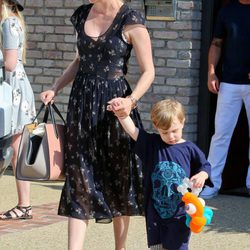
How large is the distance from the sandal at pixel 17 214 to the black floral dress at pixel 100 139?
64.8 inches

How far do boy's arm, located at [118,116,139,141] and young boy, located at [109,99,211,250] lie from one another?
26 millimetres

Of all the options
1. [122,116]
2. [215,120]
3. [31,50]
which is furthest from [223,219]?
[31,50]

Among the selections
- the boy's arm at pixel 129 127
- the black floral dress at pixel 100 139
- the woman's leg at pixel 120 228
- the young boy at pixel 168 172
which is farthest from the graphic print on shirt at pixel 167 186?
the woman's leg at pixel 120 228

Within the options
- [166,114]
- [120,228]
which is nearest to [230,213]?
[120,228]

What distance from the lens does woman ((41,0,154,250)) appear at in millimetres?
5168

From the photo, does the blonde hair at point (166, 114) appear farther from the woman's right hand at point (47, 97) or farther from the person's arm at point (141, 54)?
the woman's right hand at point (47, 97)

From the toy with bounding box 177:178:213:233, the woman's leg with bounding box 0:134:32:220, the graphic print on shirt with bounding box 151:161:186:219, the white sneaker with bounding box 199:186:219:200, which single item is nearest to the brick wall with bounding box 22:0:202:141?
the white sneaker with bounding box 199:186:219:200

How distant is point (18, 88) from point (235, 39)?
185cm

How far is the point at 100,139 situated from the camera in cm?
523

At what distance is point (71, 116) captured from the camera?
5.29 meters

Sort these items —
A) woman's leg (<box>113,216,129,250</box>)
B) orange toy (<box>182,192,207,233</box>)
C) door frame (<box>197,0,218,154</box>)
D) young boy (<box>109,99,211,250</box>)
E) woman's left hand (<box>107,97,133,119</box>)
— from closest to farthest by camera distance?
orange toy (<box>182,192,207,233</box>) → young boy (<box>109,99,211,250</box>) → woman's left hand (<box>107,97,133,119</box>) → woman's leg (<box>113,216,129,250</box>) → door frame (<box>197,0,218,154</box>)

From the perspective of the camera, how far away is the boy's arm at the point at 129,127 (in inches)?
199

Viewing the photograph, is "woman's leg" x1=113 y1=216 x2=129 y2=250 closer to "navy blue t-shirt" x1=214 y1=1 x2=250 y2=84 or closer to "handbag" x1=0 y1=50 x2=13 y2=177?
"handbag" x1=0 y1=50 x2=13 y2=177

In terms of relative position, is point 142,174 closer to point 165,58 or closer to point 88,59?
point 88,59
